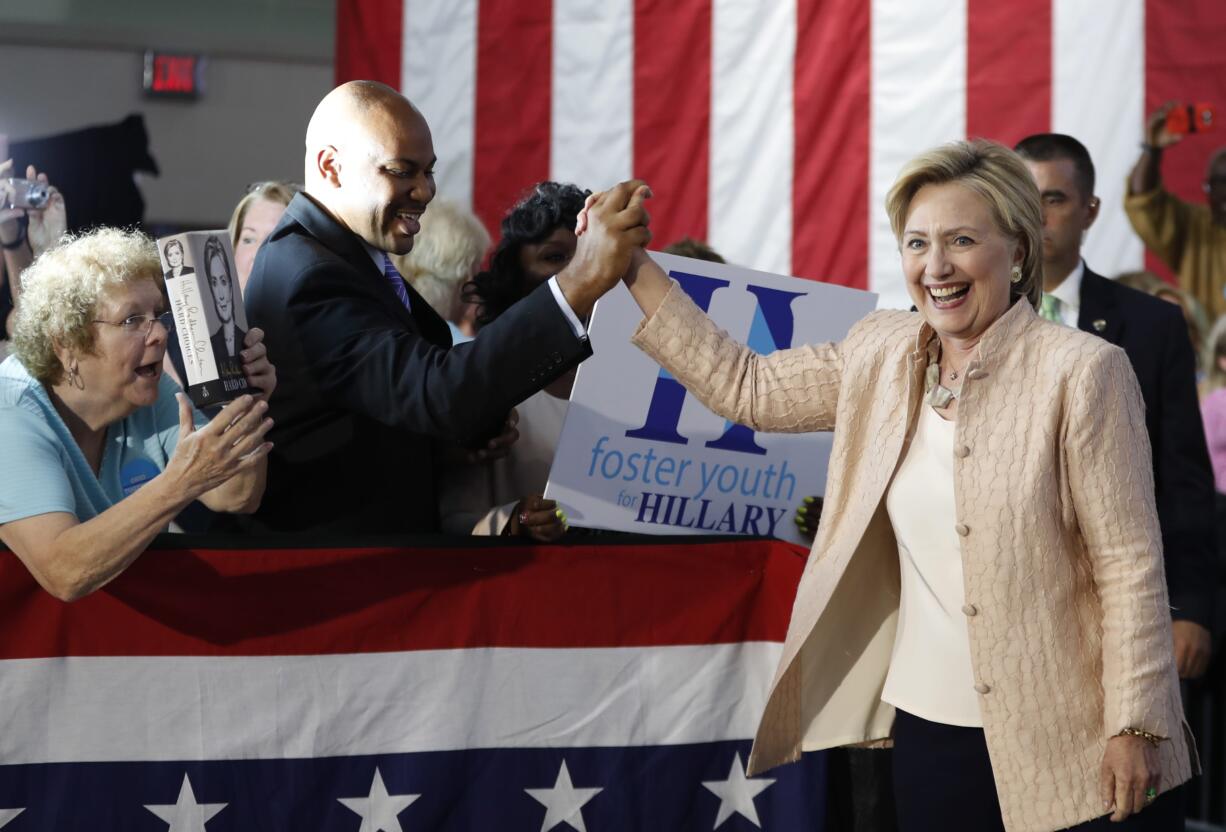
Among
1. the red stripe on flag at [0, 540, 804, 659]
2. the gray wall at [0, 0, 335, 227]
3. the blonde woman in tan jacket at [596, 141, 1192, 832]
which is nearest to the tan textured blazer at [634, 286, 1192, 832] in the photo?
the blonde woman in tan jacket at [596, 141, 1192, 832]

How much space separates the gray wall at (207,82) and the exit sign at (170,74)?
82 mm

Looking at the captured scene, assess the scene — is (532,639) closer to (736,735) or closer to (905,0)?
(736,735)

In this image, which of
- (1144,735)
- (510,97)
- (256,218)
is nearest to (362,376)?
(1144,735)

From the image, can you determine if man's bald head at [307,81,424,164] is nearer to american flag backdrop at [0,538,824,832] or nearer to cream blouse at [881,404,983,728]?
american flag backdrop at [0,538,824,832]

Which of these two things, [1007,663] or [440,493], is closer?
[1007,663]

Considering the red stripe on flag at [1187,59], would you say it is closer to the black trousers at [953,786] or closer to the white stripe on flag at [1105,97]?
the white stripe on flag at [1105,97]

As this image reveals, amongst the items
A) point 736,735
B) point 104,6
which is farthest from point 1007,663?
point 104,6

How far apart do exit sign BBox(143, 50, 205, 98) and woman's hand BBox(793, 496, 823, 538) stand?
307 inches

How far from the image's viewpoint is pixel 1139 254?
18.4 feet

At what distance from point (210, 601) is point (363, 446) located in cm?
37

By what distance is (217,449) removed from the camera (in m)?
2.37

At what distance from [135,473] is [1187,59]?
→ 4.25 metres

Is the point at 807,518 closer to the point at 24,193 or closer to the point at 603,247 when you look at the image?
the point at 603,247

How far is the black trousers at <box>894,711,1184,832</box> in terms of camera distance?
7.38 ft
